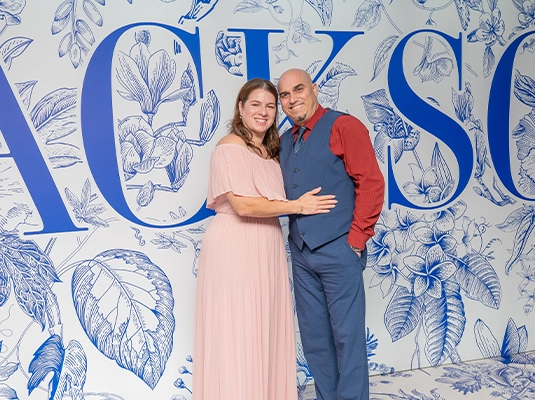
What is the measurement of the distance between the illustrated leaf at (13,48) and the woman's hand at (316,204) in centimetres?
152

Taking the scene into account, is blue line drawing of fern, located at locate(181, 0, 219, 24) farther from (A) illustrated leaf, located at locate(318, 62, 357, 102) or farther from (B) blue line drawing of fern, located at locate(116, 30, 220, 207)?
(A) illustrated leaf, located at locate(318, 62, 357, 102)

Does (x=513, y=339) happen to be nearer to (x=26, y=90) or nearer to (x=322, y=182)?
(x=322, y=182)

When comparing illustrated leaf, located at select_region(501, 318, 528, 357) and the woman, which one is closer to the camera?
the woman

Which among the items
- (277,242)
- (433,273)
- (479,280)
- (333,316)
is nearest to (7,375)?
(277,242)

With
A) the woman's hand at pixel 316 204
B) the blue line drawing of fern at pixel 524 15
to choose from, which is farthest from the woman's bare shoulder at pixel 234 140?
the blue line drawing of fern at pixel 524 15

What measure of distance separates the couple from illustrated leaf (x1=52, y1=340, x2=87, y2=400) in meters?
0.72

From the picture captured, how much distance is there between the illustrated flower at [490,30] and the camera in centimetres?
341

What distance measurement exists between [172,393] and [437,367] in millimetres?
1492

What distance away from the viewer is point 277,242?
2.58 meters

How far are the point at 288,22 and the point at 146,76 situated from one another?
0.79m

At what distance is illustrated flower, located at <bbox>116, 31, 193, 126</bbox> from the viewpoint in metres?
2.98

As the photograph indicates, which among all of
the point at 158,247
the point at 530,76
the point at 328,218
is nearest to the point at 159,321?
the point at 158,247

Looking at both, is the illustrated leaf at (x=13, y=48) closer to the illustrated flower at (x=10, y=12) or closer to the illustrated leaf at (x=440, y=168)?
the illustrated flower at (x=10, y=12)

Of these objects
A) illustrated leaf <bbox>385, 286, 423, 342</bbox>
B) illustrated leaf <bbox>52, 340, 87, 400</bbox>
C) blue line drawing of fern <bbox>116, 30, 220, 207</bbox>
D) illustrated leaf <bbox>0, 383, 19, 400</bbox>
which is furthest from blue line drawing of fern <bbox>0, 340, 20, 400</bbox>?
illustrated leaf <bbox>385, 286, 423, 342</bbox>
